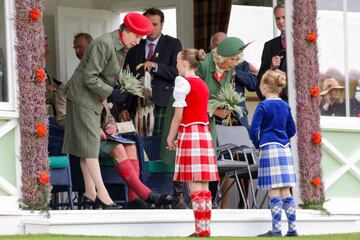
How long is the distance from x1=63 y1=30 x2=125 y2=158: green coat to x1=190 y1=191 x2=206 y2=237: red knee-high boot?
48.4 inches

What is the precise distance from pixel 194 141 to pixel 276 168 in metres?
1.00

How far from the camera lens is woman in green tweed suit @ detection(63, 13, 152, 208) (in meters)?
12.5

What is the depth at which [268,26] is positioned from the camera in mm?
17812

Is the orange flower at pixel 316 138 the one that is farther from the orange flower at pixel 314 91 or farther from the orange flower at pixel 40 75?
the orange flower at pixel 40 75

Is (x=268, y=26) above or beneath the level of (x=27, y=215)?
above

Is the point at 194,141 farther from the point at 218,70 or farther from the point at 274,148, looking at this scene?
the point at 218,70

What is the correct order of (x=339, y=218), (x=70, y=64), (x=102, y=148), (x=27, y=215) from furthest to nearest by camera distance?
(x=70, y=64)
(x=339, y=218)
(x=102, y=148)
(x=27, y=215)

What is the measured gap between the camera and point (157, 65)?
1413cm

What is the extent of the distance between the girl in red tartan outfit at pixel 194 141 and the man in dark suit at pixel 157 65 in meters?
2.10

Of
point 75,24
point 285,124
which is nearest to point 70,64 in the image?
point 75,24

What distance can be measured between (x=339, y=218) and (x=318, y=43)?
80.5 inches

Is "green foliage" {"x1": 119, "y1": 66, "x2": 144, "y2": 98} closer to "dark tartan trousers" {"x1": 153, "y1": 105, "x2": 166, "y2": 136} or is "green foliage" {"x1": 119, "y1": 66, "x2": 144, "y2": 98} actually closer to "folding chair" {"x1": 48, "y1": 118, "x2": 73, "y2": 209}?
"dark tartan trousers" {"x1": 153, "y1": 105, "x2": 166, "y2": 136}

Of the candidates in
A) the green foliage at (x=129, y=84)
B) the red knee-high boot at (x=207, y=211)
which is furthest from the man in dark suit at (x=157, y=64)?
the red knee-high boot at (x=207, y=211)

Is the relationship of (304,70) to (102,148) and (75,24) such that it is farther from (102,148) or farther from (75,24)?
(75,24)
